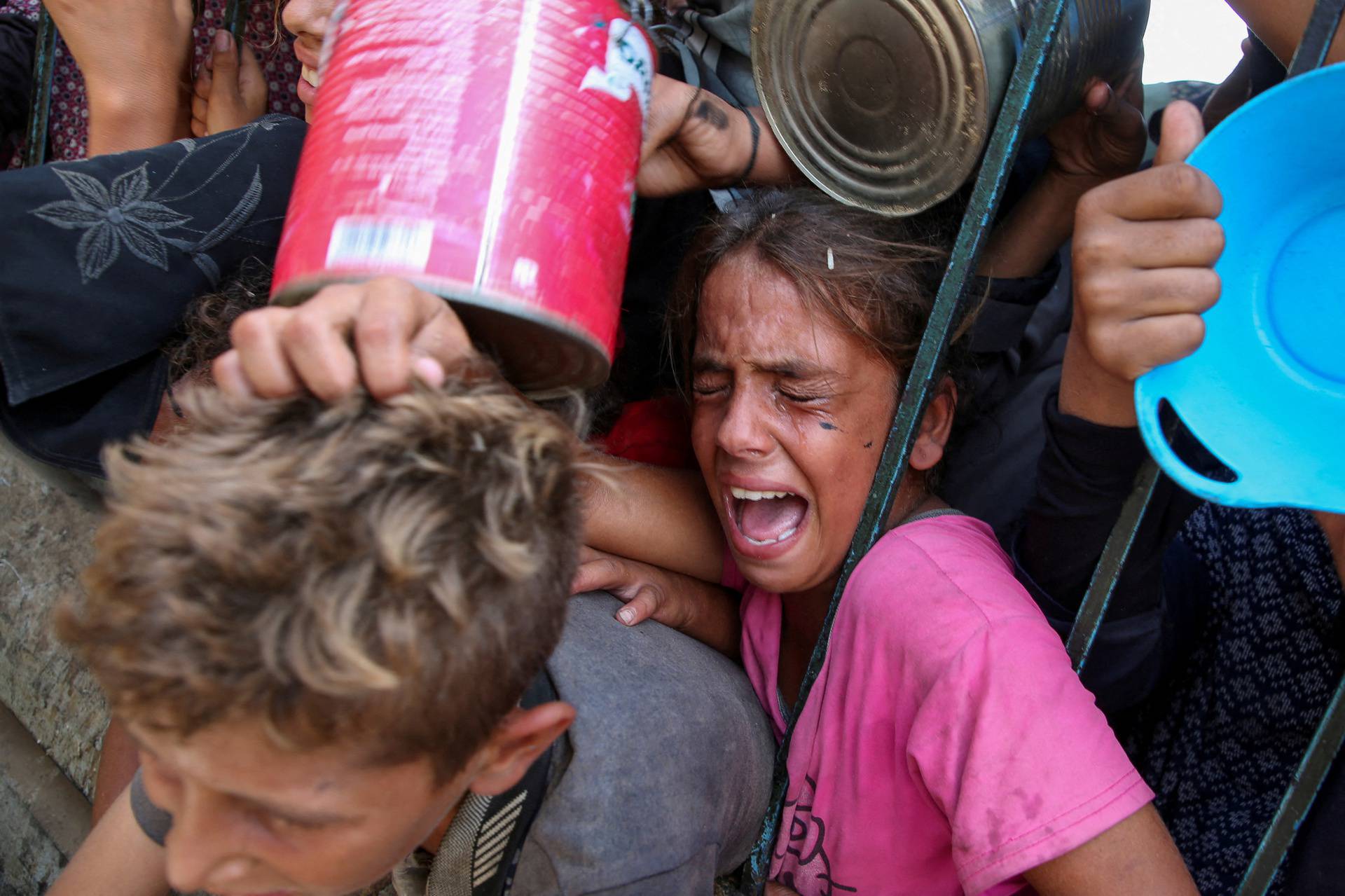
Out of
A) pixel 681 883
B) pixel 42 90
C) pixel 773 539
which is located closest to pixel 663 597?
pixel 773 539

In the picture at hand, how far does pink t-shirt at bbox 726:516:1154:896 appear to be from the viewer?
118cm

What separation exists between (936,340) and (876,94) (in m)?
0.36

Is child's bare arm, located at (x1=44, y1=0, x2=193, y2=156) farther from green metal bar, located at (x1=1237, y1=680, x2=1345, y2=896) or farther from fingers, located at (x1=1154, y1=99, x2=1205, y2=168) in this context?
green metal bar, located at (x1=1237, y1=680, x2=1345, y2=896)

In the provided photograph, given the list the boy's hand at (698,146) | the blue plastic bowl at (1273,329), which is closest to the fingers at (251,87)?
the boy's hand at (698,146)

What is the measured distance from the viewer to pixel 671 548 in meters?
1.85

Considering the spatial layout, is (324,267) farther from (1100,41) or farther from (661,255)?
(661,255)

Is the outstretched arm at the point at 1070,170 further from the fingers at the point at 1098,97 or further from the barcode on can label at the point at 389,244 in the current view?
the barcode on can label at the point at 389,244

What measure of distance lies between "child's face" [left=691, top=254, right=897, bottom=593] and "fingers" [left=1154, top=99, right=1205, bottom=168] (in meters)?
0.61

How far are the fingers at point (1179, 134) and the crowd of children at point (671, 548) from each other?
2 cm

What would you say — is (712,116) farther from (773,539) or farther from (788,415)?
(773,539)

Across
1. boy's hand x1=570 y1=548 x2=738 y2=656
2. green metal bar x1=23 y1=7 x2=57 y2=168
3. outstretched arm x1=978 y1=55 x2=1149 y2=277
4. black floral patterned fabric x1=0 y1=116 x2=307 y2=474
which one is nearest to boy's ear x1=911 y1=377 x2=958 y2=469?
outstretched arm x1=978 y1=55 x2=1149 y2=277

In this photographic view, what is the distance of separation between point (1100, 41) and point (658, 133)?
644 mm

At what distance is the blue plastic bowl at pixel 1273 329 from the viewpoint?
3.35 ft

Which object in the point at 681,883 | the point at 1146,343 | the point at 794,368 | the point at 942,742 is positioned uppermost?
the point at 1146,343
